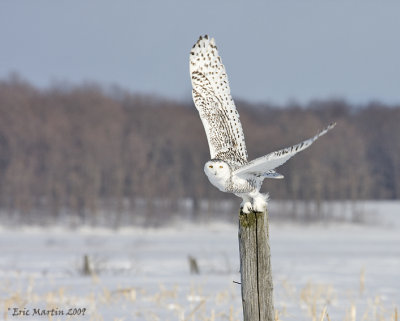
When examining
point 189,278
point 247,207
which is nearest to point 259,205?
point 247,207

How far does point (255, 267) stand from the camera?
133 inches

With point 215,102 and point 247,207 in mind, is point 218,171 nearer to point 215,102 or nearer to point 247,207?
point 247,207

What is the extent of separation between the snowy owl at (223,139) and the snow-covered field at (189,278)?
174cm

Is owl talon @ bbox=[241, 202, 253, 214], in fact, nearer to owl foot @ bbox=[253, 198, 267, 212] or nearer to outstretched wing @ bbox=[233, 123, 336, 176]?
owl foot @ bbox=[253, 198, 267, 212]

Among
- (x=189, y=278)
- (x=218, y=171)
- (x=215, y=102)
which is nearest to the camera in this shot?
(x=218, y=171)

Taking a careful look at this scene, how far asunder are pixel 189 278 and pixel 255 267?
6.85m

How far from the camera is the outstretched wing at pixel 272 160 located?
267 centimetres

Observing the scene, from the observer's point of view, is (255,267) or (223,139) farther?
(255,267)

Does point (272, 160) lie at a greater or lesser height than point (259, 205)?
greater

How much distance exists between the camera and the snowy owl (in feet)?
9.48

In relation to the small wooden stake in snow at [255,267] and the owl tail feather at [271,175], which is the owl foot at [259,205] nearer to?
the small wooden stake in snow at [255,267]

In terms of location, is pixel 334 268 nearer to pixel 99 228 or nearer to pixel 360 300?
pixel 360 300

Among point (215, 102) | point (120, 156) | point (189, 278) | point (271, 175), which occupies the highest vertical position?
point (120, 156)

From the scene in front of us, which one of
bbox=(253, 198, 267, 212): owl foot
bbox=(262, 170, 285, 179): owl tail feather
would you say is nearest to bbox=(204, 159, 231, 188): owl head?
bbox=(262, 170, 285, 179): owl tail feather
